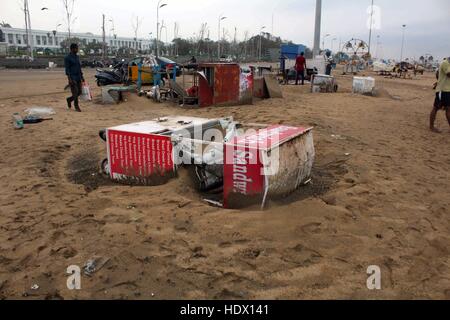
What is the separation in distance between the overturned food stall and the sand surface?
7.0 inches

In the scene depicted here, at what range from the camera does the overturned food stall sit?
3.76 metres

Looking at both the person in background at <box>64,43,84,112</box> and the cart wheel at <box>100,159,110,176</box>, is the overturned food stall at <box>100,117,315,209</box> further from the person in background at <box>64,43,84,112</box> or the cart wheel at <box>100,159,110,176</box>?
the person in background at <box>64,43,84,112</box>

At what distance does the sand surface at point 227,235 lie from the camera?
262 cm

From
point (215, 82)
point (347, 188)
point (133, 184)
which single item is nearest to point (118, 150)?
point (133, 184)

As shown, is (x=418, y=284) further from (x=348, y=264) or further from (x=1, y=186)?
(x=1, y=186)

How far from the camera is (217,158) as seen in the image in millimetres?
4281

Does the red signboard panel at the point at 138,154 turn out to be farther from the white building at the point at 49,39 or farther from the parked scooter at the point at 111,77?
the white building at the point at 49,39

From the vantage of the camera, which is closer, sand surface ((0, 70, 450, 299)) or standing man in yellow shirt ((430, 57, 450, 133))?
sand surface ((0, 70, 450, 299))

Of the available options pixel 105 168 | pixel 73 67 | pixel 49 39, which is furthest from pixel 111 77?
pixel 49 39

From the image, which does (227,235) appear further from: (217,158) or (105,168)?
(105,168)

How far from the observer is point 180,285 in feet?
8.52

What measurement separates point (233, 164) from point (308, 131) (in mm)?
1247

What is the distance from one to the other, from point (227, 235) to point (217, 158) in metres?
1.23

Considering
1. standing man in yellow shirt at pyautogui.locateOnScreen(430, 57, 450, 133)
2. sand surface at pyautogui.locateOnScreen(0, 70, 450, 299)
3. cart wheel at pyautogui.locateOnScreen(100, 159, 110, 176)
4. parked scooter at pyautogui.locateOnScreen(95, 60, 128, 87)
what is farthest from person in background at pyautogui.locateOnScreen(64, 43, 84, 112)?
standing man in yellow shirt at pyautogui.locateOnScreen(430, 57, 450, 133)
